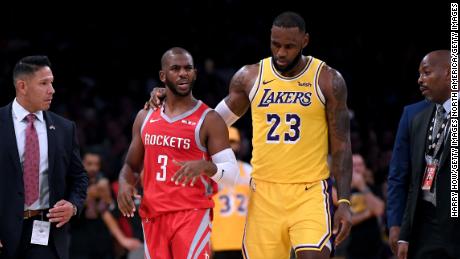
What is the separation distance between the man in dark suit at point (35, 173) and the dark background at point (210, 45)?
18.8ft

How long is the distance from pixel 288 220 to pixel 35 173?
169cm

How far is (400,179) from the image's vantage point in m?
6.17

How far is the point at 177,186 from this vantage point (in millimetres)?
6043

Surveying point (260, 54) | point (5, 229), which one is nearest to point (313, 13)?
point (260, 54)

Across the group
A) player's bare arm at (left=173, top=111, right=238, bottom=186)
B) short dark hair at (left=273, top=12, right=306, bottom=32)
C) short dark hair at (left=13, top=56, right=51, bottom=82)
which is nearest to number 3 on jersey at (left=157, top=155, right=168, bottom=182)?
player's bare arm at (left=173, top=111, right=238, bottom=186)

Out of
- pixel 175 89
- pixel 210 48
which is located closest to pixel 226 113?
pixel 175 89

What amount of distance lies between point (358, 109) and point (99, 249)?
512 cm

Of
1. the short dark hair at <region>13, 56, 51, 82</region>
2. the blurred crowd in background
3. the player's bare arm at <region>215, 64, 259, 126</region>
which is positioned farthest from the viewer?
the blurred crowd in background

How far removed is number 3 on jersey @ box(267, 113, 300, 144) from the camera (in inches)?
238

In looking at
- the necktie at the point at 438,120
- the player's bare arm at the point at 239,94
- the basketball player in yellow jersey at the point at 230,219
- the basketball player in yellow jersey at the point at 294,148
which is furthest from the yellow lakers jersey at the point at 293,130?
the basketball player in yellow jersey at the point at 230,219

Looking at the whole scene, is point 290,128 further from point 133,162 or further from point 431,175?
point 133,162

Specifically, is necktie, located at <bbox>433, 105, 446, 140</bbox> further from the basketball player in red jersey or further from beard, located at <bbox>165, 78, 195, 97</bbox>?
beard, located at <bbox>165, 78, 195, 97</bbox>

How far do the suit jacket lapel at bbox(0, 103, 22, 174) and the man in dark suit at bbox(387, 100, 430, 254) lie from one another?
2.50m

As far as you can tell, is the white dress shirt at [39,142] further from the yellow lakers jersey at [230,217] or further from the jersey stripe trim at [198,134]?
the yellow lakers jersey at [230,217]
